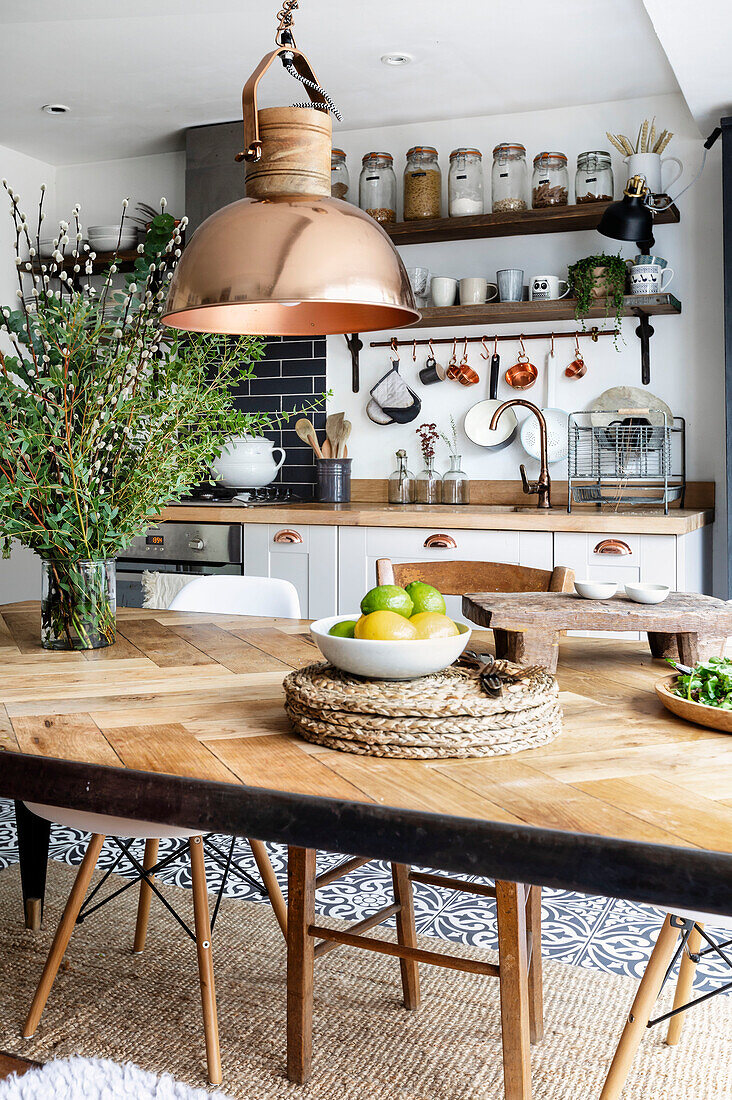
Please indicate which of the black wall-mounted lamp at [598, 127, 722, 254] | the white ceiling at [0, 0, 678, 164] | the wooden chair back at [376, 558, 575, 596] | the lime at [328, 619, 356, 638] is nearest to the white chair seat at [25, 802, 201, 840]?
the lime at [328, 619, 356, 638]

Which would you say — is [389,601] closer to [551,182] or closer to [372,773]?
[372,773]

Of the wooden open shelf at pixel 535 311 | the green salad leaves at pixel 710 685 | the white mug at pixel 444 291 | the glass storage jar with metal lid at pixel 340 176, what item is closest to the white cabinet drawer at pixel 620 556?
the wooden open shelf at pixel 535 311

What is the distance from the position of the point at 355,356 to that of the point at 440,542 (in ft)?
3.94

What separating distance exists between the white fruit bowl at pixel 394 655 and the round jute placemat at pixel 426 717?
0.02m

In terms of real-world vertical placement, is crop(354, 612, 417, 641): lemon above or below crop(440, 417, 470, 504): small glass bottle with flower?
below

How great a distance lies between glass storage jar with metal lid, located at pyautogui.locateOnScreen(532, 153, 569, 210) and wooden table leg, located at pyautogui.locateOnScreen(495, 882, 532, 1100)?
3125 millimetres

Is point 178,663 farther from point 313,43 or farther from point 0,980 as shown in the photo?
point 313,43

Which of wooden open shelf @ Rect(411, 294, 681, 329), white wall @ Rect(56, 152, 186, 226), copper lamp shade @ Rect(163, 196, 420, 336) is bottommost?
copper lamp shade @ Rect(163, 196, 420, 336)

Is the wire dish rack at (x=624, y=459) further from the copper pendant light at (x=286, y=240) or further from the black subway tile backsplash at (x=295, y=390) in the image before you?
the copper pendant light at (x=286, y=240)

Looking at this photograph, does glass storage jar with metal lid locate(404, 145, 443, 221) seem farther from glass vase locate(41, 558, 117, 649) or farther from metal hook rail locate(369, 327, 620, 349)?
glass vase locate(41, 558, 117, 649)

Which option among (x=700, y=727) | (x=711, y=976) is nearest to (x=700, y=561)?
(x=711, y=976)

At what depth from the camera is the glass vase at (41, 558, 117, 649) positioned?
6.02ft

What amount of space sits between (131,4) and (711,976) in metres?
3.23

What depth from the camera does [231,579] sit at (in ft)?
8.44
